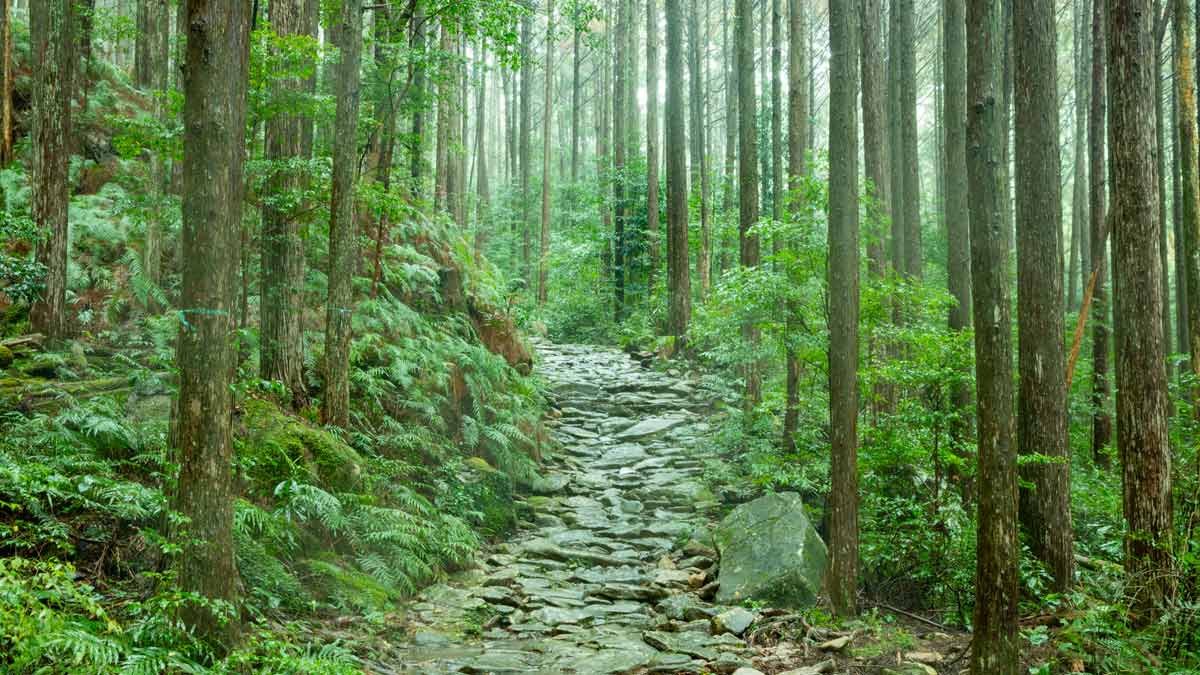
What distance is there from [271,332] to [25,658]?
4.87 meters

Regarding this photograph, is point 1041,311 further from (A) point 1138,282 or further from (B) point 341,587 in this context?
(B) point 341,587

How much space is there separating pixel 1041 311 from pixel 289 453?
6.54 meters

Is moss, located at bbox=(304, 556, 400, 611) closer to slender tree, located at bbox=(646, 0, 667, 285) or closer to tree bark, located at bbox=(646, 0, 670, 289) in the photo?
tree bark, located at bbox=(646, 0, 670, 289)

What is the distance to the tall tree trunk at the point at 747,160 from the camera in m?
A: 12.8

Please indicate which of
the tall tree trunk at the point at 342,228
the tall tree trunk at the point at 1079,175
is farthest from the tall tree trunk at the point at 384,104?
the tall tree trunk at the point at 1079,175

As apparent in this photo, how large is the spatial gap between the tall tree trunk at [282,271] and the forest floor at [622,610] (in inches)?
107

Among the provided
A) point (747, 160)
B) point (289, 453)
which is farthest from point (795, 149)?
point (289, 453)

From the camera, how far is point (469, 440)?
966 centimetres

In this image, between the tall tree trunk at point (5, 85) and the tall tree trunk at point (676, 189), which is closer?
the tall tree trunk at point (5, 85)

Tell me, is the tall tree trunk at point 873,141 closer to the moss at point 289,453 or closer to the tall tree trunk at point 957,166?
the tall tree trunk at point 957,166

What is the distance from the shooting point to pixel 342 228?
793cm

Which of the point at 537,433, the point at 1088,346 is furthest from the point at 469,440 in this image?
the point at 1088,346

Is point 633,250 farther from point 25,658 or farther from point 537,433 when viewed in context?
point 25,658

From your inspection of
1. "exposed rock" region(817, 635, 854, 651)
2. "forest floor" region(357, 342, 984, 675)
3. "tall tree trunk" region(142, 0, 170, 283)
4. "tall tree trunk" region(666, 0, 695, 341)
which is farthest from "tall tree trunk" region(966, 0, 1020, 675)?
"tall tree trunk" region(666, 0, 695, 341)
